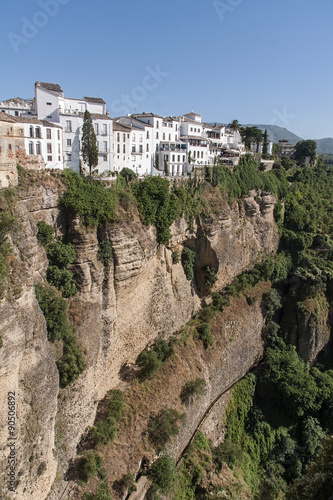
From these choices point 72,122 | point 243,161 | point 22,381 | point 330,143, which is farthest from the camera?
point 330,143

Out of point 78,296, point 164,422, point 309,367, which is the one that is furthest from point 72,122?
point 309,367

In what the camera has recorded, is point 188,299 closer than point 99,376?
No

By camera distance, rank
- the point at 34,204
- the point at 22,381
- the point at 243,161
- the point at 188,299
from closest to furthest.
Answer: the point at 22,381 < the point at 34,204 < the point at 188,299 < the point at 243,161

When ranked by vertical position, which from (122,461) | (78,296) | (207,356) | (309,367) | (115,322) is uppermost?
(78,296)

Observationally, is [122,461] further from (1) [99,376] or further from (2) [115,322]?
(2) [115,322]

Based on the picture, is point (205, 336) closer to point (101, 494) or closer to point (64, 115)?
point (101, 494)

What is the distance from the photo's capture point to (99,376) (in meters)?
20.5

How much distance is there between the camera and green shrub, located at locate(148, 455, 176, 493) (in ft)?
59.7

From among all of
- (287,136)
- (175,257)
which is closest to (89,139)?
(175,257)

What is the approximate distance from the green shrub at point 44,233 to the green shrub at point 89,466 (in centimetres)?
1060

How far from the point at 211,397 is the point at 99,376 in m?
8.95

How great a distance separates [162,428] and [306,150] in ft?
179

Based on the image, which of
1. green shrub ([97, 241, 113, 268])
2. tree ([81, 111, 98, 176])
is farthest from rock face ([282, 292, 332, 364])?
tree ([81, 111, 98, 176])

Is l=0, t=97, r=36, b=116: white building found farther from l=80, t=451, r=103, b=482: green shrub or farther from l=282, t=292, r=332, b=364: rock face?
l=282, t=292, r=332, b=364: rock face
